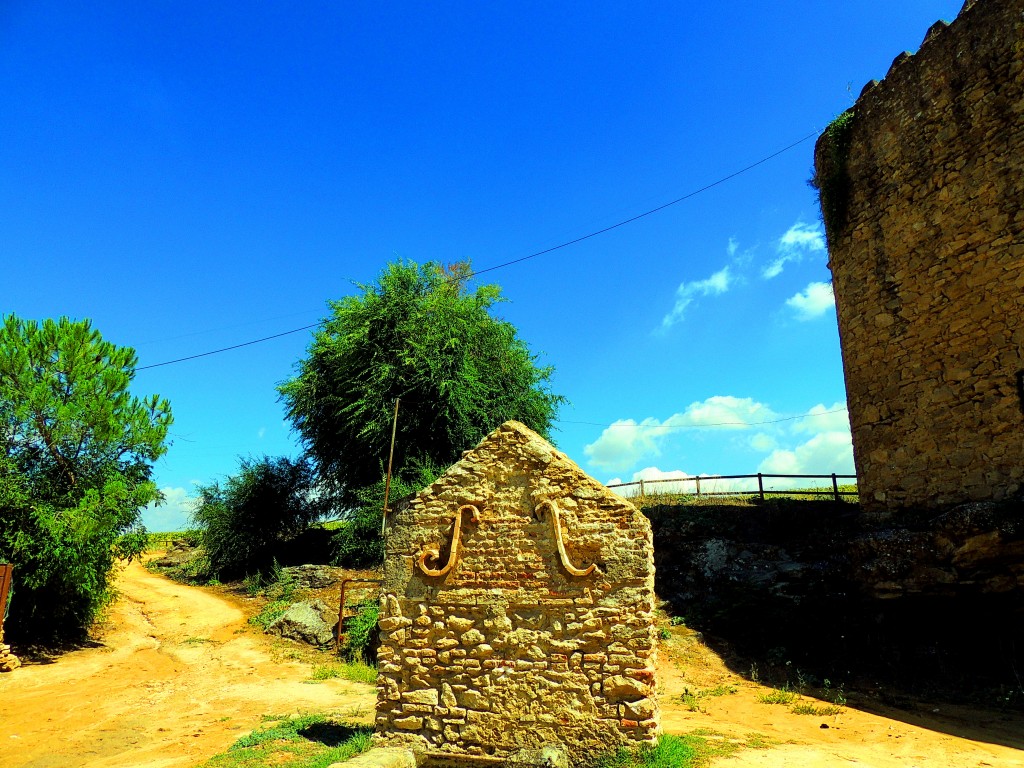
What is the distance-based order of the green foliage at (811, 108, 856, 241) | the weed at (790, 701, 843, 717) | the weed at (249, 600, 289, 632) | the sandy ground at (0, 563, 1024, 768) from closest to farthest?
the sandy ground at (0, 563, 1024, 768) < the weed at (790, 701, 843, 717) < the green foliage at (811, 108, 856, 241) < the weed at (249, 600, 289, 632)

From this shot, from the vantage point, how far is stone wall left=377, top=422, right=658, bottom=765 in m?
6.83

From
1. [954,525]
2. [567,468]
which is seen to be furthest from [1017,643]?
[567,468]

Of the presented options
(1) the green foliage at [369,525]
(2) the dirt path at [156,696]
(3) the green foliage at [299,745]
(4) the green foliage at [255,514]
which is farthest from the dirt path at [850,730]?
(4) the green foliage at [255,514]

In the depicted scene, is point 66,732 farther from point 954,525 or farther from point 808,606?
point 954,525

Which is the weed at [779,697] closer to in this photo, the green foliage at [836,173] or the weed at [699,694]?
the weed at [699,694]

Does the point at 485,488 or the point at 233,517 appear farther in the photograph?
the point at 233,517

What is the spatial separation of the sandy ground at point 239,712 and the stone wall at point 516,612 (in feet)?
5.20

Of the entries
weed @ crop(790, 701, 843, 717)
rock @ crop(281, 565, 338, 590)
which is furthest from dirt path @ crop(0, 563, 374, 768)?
weed @ crop(790, 701, 843, 717)

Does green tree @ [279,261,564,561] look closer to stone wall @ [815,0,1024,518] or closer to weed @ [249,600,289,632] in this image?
weed @ [249,600,289,632]

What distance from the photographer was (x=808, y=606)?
492 inches

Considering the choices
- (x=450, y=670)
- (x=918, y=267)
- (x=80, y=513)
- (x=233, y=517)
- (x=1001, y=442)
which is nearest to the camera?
(x=450, y=670)

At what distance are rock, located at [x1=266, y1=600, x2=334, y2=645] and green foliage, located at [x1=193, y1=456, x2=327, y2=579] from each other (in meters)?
7.67

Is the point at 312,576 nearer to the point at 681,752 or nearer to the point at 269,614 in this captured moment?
the point at 269,614

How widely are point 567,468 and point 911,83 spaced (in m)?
11.4
